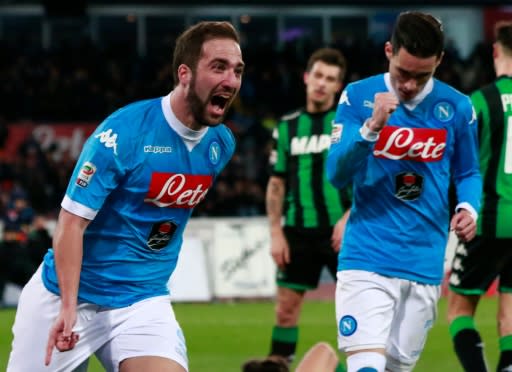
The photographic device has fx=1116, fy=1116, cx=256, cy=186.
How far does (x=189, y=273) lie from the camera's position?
48.1 feet

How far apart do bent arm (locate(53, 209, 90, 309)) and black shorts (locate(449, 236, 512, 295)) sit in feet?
9.12

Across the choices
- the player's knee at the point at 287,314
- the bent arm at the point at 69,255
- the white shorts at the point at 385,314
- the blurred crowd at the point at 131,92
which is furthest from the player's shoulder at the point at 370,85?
the blurred crowd at the point at 131,92

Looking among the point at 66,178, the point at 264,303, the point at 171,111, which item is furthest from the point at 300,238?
the point at 66,178

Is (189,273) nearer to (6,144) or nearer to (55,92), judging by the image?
(6,144)

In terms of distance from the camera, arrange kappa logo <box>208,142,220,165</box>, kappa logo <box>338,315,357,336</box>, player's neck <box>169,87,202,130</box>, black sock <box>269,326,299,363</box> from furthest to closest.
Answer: black sock <box>269,326,299,363</box>
kappa logo <box>338,315,357,336</box>
kappa logo <box>208,142,220,165</box>
player's neck <box>169,87,202,130</box>

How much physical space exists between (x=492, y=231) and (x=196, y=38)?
2.56 m

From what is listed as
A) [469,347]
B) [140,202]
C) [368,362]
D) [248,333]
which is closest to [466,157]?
[368,362]

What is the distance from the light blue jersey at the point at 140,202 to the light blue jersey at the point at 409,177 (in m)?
0.89

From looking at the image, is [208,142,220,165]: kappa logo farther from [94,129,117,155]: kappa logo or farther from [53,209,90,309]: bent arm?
[53,209,90,309]: bent arm

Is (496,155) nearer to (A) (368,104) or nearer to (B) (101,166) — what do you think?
(A) (368,104)

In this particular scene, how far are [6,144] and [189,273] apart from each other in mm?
6874

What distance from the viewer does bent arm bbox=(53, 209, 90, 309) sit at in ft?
13.2

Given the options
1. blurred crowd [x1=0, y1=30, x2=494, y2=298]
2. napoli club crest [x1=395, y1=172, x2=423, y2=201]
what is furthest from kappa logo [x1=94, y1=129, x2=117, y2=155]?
blurred crowd [x1=0, y1=30, x2=494, y2=298]

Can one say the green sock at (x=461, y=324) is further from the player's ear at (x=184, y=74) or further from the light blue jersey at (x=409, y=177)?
the player's ear at (x=184, y=74)
